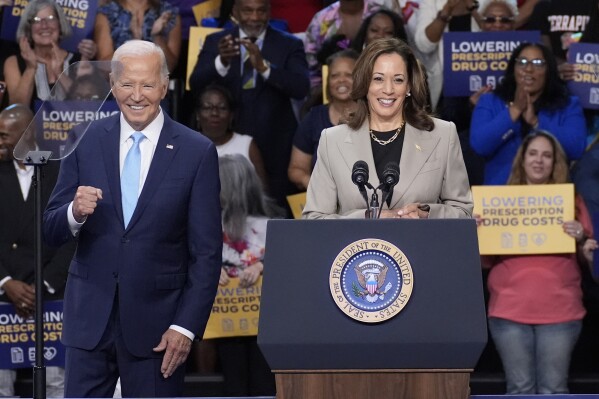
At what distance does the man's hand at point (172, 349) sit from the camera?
12.1 feet

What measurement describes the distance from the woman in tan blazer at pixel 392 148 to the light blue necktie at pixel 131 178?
0.55 metres

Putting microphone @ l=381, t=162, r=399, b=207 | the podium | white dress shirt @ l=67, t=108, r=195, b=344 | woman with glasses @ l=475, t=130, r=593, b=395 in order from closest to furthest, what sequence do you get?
1. the podium
2. microphone @ l=381, t=162, r=399, b=207
3. white dress shirt @ l=67, t=108, r=195, b=344
4. woman with glasses @ l=475, t=130, r=593, b=395

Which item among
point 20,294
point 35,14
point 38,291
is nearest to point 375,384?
point 38,291

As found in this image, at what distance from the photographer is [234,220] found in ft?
19.8

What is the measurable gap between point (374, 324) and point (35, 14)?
13.2 feet

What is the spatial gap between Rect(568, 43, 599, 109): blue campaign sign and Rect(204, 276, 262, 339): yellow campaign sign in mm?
1963

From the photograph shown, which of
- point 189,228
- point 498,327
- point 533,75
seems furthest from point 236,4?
point 189,228

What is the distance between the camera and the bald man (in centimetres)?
591

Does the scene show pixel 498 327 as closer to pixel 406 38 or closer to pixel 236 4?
pixel 406 38

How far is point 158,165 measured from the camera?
3.74m

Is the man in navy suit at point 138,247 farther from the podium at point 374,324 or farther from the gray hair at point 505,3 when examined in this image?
the gray hair at point 505,3

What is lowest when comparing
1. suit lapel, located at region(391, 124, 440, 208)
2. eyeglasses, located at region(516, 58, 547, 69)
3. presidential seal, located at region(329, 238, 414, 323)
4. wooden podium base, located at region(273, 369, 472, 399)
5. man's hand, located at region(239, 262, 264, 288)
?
wooden podium base, located at region(273, 369, 472, 399)

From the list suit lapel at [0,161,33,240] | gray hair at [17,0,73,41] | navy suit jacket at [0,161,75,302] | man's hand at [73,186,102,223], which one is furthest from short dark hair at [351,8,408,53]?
man's hand at [73,186,102,223]

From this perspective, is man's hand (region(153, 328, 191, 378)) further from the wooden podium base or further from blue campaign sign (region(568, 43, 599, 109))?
blue campaign sign (region(568, 43, 599, 109))
